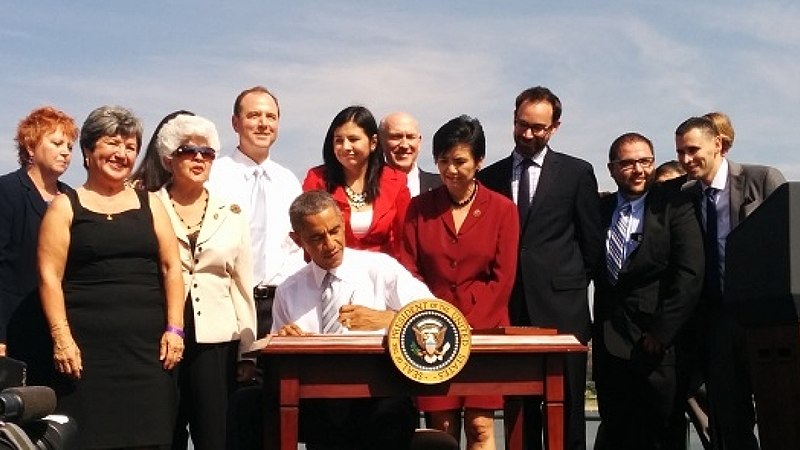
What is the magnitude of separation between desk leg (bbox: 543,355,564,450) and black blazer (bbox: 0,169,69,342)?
2.29 metres

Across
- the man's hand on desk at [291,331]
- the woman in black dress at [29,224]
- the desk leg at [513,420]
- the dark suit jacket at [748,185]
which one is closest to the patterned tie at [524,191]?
the dark suit jacket at [748,185]

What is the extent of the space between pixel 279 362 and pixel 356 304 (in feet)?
1.92

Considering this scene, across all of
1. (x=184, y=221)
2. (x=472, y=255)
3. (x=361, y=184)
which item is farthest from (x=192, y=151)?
(x=472, y=255)

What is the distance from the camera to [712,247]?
19.4 ft

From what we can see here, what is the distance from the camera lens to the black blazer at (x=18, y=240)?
534 centimetres

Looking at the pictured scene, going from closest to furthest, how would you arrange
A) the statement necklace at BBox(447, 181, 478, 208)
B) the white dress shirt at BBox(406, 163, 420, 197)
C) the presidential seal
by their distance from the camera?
the presidential seal < the statement necklace at BBox(447, 181, 478, 208) < the white dress shirt at BBox(406, 163, 420, 197)

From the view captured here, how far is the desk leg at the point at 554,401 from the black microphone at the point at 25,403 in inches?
66.9

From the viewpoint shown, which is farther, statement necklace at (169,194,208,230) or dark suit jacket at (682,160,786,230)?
dark suit jacket at (682,160,786,230)

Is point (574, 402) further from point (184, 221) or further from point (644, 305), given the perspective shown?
point (184, 221)

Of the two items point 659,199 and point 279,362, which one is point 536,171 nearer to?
point 659,199

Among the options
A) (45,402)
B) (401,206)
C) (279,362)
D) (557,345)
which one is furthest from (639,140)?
(45,402)

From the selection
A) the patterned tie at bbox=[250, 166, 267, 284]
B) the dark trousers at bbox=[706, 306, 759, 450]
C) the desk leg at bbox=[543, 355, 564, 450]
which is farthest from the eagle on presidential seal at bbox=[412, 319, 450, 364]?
the patterned tie at bbox=[250, 166, 267, 284]

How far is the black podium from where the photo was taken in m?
3.39

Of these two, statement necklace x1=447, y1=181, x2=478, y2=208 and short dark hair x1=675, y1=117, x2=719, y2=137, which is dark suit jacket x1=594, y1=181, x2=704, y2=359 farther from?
statement necklace x1=447, y1=181, x2=478, y2=208
